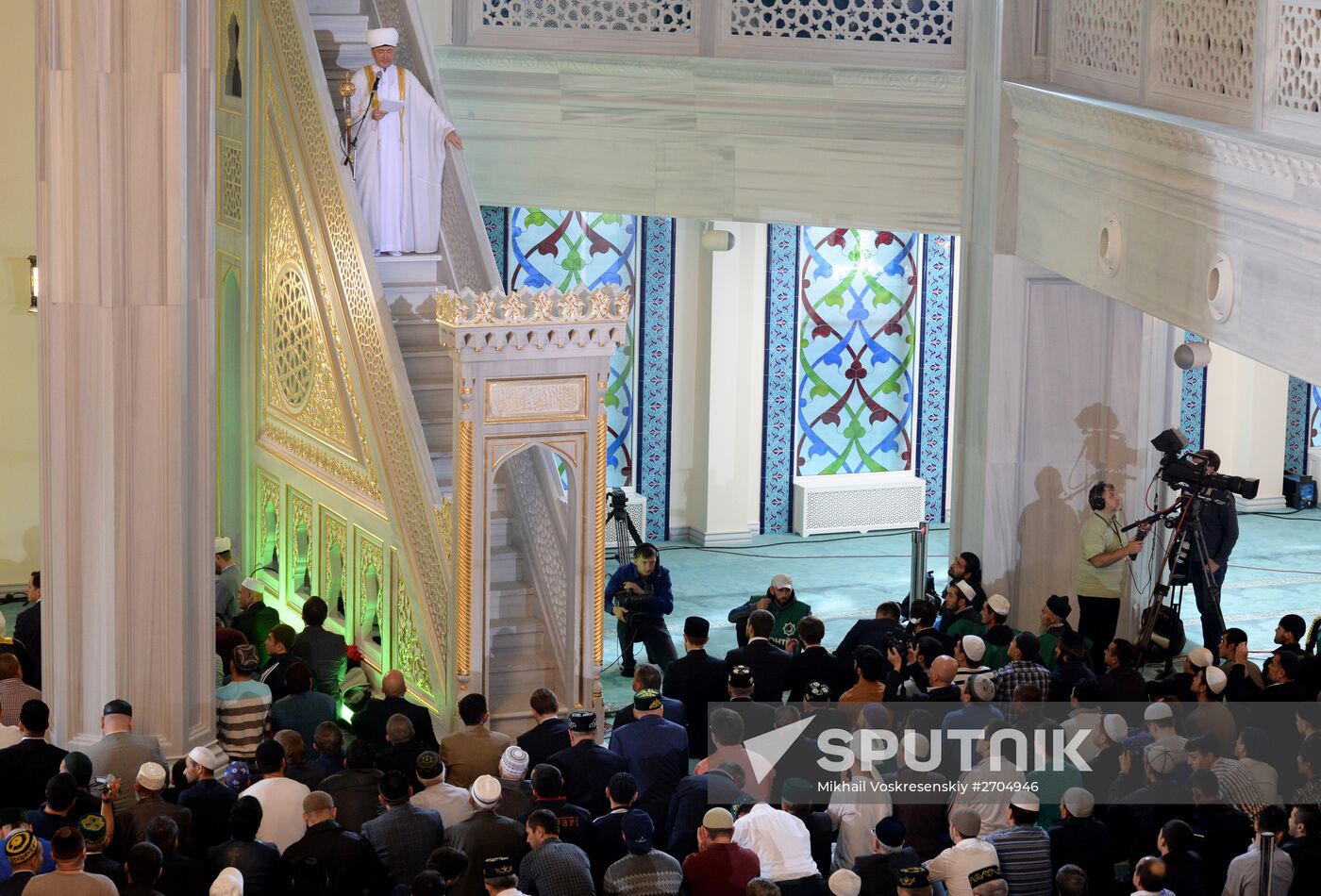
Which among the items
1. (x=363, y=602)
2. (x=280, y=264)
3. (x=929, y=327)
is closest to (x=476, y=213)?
A: (x=280, y=264)

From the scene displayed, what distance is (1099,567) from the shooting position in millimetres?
10109

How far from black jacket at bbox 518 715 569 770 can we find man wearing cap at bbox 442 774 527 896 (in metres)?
0.95

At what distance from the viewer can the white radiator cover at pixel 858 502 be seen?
13.7 metres

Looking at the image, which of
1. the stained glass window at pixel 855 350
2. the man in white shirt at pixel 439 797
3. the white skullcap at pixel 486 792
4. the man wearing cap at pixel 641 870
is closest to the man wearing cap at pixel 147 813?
the man in white shirt at pixel 439 797

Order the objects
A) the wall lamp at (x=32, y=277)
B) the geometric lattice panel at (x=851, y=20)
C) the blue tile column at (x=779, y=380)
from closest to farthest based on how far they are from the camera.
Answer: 1. the geometric lattice panel at (x=851, y=20)
2. the wall lamp at (x=32, y=277)
3. the blue tile column at (x=779, y=380)

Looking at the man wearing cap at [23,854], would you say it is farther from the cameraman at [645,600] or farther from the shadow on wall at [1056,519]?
the shadow on wall at [1056,519]

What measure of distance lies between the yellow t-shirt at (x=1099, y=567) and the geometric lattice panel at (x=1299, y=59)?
3103 mm

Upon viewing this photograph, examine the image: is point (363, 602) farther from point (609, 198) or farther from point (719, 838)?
point (719, 838)

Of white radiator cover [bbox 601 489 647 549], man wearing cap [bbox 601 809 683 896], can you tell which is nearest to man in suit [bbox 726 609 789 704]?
man wearing cap [bbox 601 809 683 896]

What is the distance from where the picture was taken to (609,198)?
1167cm

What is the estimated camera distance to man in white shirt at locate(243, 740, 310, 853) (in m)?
6.88

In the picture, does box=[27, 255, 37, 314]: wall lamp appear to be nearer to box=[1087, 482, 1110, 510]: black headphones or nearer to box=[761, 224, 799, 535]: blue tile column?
box=[761, 224, 799, 535]: blue tile column

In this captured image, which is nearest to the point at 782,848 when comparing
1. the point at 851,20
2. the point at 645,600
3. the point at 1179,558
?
the point at 645,600

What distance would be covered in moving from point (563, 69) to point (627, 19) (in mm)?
478
